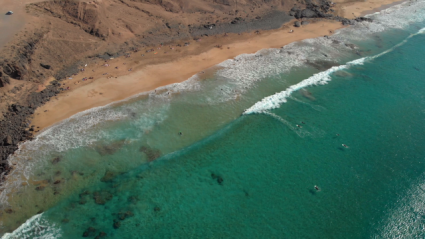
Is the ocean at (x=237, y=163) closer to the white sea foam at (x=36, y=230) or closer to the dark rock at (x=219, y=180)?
the white sea foam at (x=36, y=230)

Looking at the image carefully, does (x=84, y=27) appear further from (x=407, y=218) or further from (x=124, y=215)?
(x=407, y=218)

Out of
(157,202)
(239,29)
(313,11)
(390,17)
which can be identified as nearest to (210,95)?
(157,202)

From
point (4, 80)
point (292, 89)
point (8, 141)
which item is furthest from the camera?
point (292, 89)

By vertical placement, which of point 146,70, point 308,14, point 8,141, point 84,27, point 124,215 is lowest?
point 124,215

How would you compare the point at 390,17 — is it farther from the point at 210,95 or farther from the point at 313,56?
the point at 210,95

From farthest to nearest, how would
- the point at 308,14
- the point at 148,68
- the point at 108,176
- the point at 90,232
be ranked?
the point at 308,14 → the point at 148,68 → the point at 108,176 → the point at 90,232

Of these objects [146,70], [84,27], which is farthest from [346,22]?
[84,27]

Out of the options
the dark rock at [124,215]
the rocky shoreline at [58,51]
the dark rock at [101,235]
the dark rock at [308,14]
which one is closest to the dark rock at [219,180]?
the dark rock at [124,215]
